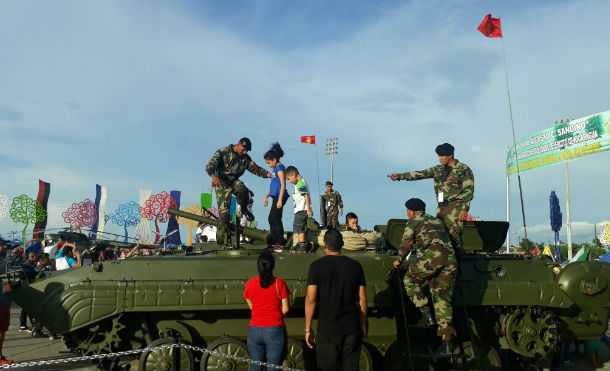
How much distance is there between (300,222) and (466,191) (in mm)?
2696

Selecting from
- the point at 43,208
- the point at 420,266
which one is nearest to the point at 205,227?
the point at 420,266

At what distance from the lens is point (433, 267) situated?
7059 mm

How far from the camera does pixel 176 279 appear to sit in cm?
740

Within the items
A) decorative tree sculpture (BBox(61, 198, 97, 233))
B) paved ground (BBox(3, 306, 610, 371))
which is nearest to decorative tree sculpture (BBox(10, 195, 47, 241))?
decorative tree sculpture (BBox(61, 198, 97, 233))

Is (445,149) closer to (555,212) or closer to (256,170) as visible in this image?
(256,170)

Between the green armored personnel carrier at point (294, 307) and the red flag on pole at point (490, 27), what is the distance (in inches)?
243

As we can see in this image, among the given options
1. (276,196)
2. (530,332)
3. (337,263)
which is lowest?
(530,332)

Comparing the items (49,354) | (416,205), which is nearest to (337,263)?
(416,205)

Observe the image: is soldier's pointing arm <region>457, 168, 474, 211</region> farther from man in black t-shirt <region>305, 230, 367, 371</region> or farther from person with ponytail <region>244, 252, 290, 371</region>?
person with ponytail <region>244, 252, 290, 371</region>

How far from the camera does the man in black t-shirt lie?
5.30 m

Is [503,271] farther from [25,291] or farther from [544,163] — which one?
[544,163]

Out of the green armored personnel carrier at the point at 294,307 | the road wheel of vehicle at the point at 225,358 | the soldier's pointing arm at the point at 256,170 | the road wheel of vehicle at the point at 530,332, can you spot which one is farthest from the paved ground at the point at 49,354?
the soldier's pointing arm at the point at 256,170

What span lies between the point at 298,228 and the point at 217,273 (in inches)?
70.7

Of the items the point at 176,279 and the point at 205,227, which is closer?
the point at 176,279
